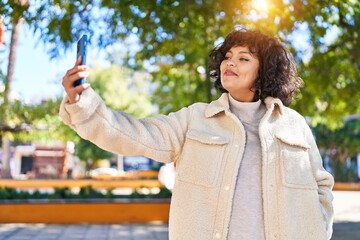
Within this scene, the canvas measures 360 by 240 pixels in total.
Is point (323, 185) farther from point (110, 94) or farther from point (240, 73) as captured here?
point (110, 94)

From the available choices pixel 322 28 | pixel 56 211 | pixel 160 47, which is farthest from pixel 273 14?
pixel 56 211

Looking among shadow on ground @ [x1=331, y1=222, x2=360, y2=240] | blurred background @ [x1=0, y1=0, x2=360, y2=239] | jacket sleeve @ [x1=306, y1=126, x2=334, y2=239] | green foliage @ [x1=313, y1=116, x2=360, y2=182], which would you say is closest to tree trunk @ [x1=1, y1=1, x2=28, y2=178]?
blurred background @ [x1=0, y1=0, x2=360, y2=239]

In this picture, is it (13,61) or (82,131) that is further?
(13,61)

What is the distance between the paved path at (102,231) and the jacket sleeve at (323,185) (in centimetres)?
579

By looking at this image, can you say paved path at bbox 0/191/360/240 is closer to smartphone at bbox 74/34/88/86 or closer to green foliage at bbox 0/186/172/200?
green foliage at bbox 0/186/172/200

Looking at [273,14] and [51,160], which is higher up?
[273,14]

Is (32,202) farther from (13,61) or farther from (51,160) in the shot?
(51,160)

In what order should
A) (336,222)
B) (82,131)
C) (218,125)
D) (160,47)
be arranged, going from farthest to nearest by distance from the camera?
(336,222) < (160,47) < (218,125) < (82,131)

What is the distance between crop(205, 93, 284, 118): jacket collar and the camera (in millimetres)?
2273

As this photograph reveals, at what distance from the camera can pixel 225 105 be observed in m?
2.30

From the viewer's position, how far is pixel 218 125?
7.45 ft

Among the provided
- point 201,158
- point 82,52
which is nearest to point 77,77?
point 82,52

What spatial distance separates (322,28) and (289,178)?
5.21 m

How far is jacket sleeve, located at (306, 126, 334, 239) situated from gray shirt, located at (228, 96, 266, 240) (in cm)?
29
